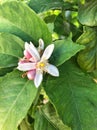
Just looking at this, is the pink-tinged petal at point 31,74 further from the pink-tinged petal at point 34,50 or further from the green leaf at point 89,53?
the green leaf at point 89,53

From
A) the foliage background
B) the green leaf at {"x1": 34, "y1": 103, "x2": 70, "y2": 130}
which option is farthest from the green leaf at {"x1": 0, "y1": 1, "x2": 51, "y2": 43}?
the green leaf at {"x1": 34, "y1": 103, "x2": 70, "y2": 130}

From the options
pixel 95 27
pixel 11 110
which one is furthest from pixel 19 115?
pixel 95 27

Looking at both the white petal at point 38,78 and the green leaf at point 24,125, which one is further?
the green leaf at point 24,125

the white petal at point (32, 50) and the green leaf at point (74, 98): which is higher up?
the white petal at point (32, 50)

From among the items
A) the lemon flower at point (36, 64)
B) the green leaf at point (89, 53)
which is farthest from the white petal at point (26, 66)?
the green leaf at point (89, 53)

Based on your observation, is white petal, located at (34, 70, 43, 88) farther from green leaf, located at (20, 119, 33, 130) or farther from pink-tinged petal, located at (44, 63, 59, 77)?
green leaf, located at (20, 119, 33, 130)

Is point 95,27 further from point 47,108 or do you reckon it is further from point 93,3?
point 47,108

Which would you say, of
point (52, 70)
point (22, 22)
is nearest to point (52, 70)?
point (52, 70)
